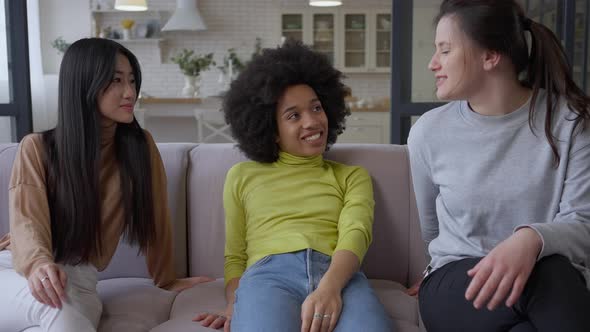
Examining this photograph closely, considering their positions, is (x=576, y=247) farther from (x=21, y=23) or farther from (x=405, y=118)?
(x=21, y=23)

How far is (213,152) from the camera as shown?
2125 millimetres

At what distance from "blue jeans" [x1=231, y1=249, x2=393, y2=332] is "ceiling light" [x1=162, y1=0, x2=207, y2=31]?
20.6 feet

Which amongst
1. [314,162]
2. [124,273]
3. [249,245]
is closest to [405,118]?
[314,162]

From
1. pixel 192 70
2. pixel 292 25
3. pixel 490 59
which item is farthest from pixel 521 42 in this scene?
pixel 292 25

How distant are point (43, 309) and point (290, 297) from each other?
58cm

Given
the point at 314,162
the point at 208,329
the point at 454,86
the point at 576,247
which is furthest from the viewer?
the point at 314,162

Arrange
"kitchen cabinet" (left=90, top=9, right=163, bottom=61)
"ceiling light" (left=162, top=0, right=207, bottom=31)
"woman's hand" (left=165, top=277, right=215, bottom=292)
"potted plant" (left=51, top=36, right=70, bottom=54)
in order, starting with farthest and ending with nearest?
"kitchen cabinet" (left=90, top=9, right=163, bottom=61), "ceiling light" (left=162, top=0, right=207, bottom=31), "potted plant" (left=51, top=36, right=70, bottom=54), "woman's hand" (left=165, top=277, right=215, bottom=292)

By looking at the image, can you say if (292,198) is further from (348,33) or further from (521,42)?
(348,33)

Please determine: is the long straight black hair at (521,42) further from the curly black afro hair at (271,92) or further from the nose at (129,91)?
the nose at (129,91)

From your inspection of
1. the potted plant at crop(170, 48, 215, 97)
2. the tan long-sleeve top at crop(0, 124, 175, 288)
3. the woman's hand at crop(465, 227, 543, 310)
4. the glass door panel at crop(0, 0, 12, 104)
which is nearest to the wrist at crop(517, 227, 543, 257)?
the woman's hand at crop(465, 227, 543, 310)

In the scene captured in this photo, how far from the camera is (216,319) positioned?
65.1 inches

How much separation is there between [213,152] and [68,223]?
0.54 metres

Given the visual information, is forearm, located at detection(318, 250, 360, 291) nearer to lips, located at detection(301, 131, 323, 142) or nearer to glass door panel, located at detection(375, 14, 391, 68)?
lips, located at detection(301, 131, 323, 142)

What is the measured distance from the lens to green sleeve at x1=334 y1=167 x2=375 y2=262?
1694 mm
